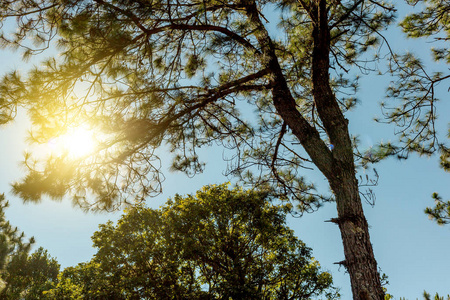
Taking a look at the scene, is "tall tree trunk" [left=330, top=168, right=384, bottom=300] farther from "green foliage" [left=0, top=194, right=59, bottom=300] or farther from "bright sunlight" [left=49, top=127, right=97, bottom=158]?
"green foliage" [left=0, top=194, right=59, bottom=300]

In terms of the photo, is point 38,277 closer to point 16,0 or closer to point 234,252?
point 234,252

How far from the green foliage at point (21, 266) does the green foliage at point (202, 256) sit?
19.6 feet

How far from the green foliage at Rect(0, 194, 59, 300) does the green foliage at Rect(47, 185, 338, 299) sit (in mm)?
5971

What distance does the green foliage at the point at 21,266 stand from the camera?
1094 cm

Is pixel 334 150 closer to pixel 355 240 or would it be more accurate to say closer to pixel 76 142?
pixel 355 240

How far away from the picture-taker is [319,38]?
3521 mm

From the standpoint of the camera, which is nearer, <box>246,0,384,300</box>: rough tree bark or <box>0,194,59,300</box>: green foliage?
<box>246,0,384,300</box>: rough tree bark

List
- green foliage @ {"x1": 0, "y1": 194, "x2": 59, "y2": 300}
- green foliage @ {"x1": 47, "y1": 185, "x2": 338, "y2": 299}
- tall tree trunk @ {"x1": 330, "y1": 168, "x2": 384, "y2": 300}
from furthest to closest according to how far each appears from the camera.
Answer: green foliage @ {"x1": 0, "y1": 194, "x2": 59, "y2": 300} < green foliage @ {"x1": 47, "y1": 185, "x2": 338, "y2": 299} < tall tree trunk @ {"x1": 330, "y1": 168, "x2": 384, "y2": 300}

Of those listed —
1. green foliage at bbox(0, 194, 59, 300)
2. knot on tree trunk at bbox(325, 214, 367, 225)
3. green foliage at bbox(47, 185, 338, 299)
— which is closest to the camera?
knot on tree trunk at bbox(325, 214, 367, 225)

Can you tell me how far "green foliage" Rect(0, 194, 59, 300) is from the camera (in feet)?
35.9

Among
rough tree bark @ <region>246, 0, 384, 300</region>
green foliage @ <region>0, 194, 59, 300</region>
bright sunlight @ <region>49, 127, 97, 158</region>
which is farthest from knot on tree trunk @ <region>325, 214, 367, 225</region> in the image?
green foliage @ <region>0, 194, 59, 300</region>

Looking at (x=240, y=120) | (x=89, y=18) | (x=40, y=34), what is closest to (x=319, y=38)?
(x=240, y=120)

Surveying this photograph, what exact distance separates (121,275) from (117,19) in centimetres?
520

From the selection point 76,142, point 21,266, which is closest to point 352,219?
point 76,142
